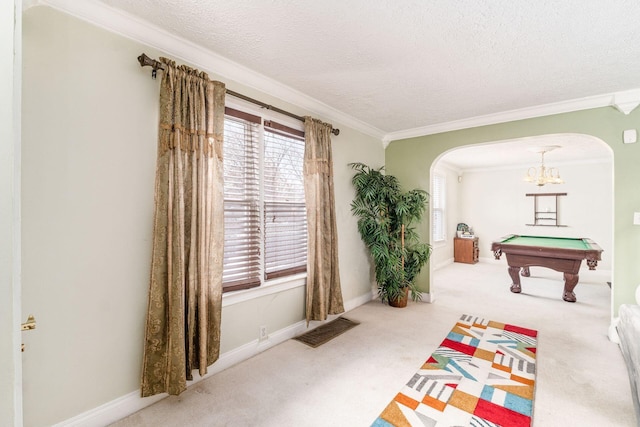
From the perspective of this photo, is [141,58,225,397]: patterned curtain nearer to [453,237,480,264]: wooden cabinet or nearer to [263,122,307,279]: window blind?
[263,122,307,279]: window blind

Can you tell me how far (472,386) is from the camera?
2.21 metres

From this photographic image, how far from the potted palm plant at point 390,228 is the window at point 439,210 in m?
2.94

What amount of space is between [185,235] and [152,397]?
1.15 meters

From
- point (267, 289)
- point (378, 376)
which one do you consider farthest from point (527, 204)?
point (267, 289)

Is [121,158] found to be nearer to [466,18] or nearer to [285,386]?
[285,386]

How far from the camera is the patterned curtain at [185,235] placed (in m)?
1.90

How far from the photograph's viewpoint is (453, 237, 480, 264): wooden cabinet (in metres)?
7.20

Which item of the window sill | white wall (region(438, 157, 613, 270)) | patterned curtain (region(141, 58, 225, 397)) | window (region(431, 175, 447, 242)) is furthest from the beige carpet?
white wall (region(438, 157, 613, 270))

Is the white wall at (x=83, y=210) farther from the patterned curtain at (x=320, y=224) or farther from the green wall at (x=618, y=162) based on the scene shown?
the green wall at (x=618, y=162)

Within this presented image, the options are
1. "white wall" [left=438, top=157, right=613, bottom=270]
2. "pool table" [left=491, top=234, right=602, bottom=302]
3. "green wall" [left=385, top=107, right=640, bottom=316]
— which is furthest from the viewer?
"white wall" [left=438, top=157, right=613, bottom=270]

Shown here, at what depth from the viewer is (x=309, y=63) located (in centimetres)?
240

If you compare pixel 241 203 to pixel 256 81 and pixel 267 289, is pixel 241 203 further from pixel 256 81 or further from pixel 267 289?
pixel 256 81

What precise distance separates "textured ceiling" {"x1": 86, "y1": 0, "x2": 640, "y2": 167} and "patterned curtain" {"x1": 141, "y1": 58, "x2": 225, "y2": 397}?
417 millimetres

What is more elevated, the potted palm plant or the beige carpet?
the potted palm plant
